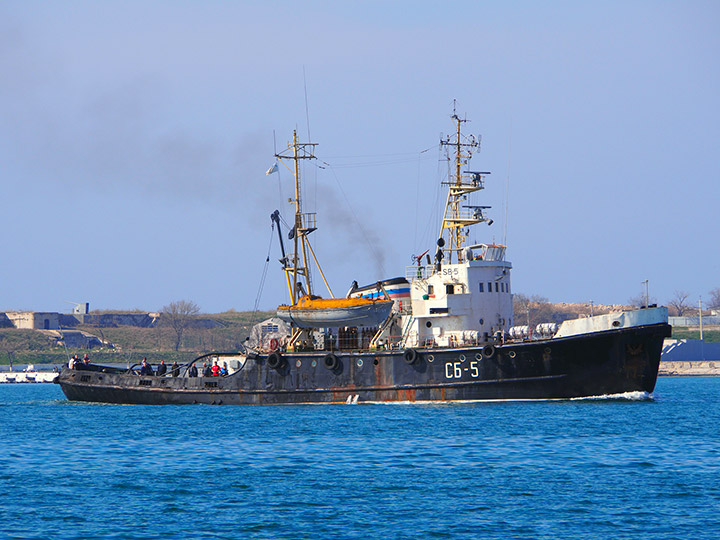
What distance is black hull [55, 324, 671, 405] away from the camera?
41844 millimetres

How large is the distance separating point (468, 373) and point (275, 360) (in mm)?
9565

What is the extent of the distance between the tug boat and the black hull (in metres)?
0.05

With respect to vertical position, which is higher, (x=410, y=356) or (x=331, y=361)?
(x=410, y=356)

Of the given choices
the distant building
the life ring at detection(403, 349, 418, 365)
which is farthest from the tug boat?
the distant building

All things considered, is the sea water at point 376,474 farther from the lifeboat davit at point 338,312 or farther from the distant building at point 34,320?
the distant building at point 34,320

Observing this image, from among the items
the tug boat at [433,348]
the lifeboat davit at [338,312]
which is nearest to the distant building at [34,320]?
the tug boat at [433,348]

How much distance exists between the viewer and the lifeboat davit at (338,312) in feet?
150

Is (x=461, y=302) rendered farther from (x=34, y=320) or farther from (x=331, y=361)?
(x=34, y=320)

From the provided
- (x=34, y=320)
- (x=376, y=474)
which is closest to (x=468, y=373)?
(x=376, y=474)

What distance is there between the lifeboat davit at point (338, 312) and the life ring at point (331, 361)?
1884mm

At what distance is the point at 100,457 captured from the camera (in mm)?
31062

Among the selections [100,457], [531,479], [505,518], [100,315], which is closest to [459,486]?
[531,479]

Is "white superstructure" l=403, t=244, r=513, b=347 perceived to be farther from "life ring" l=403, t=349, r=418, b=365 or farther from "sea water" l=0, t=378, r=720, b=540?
"sea water" l=0, t=378, r=720, b=540

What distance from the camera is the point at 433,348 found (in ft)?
143
